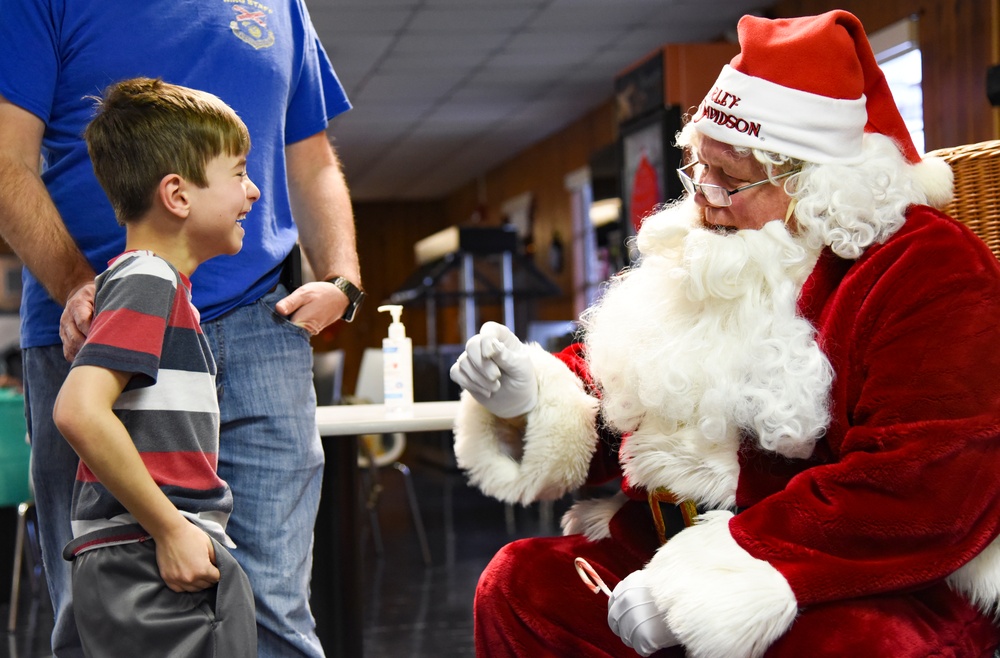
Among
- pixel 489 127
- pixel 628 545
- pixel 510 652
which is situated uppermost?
pixel 489 127

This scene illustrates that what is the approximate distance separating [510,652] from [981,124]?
4.29 meters

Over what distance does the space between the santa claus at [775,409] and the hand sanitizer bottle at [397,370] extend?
23.6 inches

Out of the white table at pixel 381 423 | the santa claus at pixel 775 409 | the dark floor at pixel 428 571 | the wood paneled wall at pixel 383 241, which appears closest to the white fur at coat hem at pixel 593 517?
the santa claus at pixel 775 409

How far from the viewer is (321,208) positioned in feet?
5.52

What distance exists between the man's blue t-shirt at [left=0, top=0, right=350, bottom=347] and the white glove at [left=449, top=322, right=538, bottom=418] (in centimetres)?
34

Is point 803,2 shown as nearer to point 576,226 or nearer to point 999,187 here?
point 576,226

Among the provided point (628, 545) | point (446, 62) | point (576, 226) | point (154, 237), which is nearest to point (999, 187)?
point (628, 545)

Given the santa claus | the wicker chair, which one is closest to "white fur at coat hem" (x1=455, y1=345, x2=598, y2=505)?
the santa claus

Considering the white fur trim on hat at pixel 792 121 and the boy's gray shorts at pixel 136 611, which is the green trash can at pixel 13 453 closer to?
the boy's gray shorts at pixel 136 611

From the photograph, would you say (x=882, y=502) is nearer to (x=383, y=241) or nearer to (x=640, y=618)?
(x=640, y=618)

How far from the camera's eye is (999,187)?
5.21 ft

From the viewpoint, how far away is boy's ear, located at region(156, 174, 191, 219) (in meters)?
1.18

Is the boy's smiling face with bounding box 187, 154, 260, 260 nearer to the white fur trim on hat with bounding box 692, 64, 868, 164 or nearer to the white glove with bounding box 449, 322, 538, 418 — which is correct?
the white glove with bounding box 449, 322, 538, 418

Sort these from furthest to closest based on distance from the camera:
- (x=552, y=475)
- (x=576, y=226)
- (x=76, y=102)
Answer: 1. (x=576, y=226)
2. (x=552, y=475)
3. (x=76, y=102)
